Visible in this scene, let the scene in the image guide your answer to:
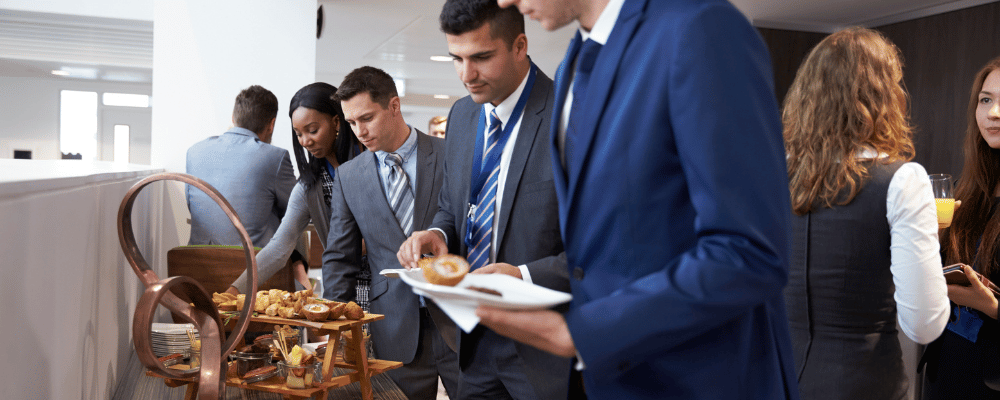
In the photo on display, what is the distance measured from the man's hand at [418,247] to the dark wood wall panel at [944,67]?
438 cm

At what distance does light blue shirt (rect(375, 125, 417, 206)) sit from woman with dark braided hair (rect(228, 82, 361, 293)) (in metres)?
0.42

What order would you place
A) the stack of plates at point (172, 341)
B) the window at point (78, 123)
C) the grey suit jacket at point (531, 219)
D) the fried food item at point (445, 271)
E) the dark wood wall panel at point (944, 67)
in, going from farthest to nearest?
the window at point (78, 123)
the dark wood wall panel at point (944, 67)
the stack of plates at point (172, 341)
the grey suit jacket at point (531, 219)
the fried food item at point (445, 271)

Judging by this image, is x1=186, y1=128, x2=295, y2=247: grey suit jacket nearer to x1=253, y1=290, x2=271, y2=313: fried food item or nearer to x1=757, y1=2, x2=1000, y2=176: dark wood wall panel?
x1=253, y1=290, x2=271, y2=313: fried food item

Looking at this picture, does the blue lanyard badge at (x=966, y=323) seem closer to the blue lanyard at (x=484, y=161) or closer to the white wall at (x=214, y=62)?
the blue lanyard at (x=484, y=161)

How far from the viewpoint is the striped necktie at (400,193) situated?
6.35 ft

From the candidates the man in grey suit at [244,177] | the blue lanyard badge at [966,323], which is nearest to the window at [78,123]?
the man in grey suit at [244,177]

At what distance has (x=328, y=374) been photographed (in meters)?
1.50

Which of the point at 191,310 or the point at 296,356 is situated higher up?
the point at 191,310

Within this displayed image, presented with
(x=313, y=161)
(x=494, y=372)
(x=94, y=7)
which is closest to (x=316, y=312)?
(x=494, y=372)

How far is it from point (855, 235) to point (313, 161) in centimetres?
171

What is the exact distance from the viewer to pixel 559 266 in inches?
49.3

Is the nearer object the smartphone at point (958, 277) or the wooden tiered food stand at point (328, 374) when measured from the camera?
the wooden tiered food stand at point (328, 374)

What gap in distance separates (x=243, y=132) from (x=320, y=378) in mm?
1931

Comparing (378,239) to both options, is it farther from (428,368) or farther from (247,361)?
(247,361)
